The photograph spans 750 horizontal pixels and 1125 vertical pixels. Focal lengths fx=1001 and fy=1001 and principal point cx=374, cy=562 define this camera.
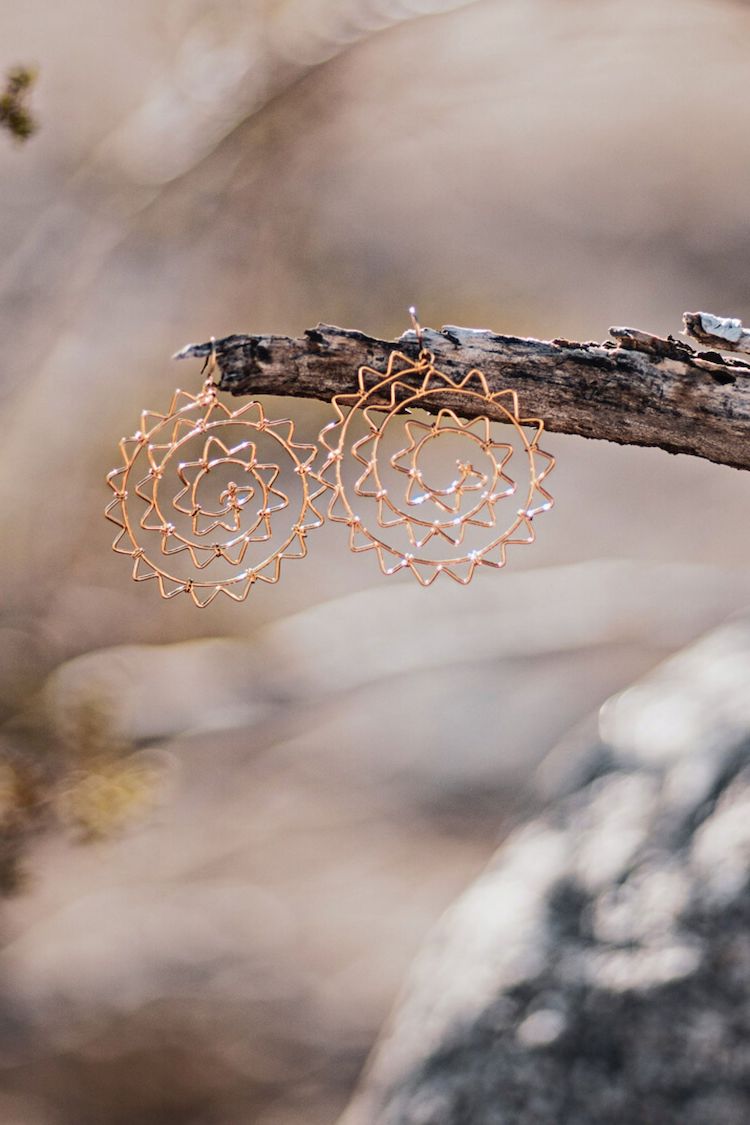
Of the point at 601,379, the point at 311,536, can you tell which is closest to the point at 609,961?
the point at 601,379

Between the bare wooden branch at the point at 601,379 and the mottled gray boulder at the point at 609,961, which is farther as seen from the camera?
the mottled gray boulder at the point at 609,961

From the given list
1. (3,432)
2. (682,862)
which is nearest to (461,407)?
(682,862)

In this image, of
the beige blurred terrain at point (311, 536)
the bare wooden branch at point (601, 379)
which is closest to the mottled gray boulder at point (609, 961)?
the bare wooden branch at point (601, 379)

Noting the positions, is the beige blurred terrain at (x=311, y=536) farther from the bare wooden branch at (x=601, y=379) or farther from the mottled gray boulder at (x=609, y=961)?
the bare wooden branch at (x=601, y=379)

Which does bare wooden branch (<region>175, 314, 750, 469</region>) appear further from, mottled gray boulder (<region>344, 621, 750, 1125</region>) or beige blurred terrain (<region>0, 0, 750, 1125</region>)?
beige blurred terrain (<region>0, 0, 750, 1125</region>)

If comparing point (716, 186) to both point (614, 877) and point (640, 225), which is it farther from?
point (614, 877)

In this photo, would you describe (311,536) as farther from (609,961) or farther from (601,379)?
(601,379)
